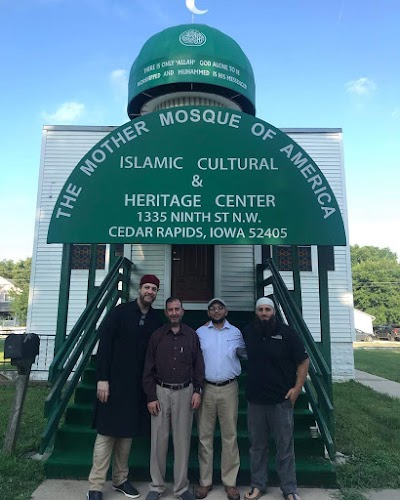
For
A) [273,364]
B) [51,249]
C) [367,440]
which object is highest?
[51,249]

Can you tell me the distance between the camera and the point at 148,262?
795 centimetres

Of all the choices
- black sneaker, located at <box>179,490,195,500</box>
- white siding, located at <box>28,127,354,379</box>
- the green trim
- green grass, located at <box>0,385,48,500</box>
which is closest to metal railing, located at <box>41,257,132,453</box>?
green grass, located at <box>0,385,48,500</box>

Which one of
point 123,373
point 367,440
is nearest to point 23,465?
point 123,373

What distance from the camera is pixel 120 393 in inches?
142

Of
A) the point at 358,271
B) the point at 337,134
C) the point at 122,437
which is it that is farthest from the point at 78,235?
the point at 358,271

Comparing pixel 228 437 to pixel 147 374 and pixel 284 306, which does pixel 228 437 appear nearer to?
pixel 147 374

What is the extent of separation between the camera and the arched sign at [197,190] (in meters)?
4.71

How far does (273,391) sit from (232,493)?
3.17 ft

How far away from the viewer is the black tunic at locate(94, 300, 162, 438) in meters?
3.55

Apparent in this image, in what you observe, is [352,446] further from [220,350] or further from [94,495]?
[94,495]

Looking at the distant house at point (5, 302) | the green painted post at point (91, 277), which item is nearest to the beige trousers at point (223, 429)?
the green painted post at point (91, 277)

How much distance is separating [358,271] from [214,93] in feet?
230

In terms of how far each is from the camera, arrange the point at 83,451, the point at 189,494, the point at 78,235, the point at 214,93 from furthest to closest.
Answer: the point at 214,93, the point at 78,235, the point at 83,451, the point at 189,494

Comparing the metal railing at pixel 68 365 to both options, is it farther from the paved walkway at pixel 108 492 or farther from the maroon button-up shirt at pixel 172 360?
the maroon button-up shirt at pixel 172 360
